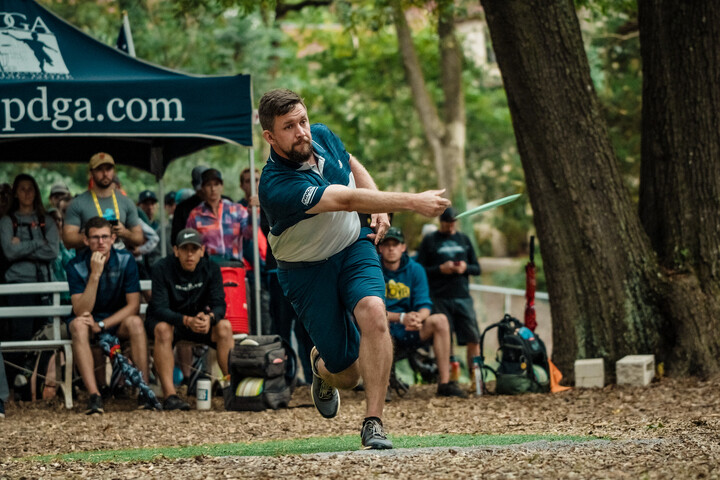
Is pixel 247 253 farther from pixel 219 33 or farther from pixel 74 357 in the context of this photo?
pixel 219 33

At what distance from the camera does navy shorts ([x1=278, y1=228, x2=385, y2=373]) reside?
6.23 metres

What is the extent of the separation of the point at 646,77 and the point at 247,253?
4.54 m

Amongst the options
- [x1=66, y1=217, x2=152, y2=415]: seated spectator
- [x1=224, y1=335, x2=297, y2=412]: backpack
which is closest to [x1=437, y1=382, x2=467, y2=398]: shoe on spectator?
[x1=224, y1=335, x2=297, y2=412]: backpack

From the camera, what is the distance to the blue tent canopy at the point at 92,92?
10648 millimetres

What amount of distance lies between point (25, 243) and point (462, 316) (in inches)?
186

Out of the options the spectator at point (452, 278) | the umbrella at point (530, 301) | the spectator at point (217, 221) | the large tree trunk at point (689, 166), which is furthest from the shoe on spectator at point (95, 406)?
the large tree trunk at point (689, 166)

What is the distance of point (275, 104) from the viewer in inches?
236

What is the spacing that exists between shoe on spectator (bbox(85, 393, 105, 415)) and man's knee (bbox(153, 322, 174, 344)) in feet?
2.46

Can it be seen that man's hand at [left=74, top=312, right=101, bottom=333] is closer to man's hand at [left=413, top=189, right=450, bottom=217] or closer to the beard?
the beard

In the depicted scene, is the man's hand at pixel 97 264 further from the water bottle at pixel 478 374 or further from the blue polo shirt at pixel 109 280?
the water bottle at pixel 478 374

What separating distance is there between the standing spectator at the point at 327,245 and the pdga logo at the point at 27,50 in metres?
5.23

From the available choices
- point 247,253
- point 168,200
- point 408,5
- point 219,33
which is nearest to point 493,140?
point 219,33

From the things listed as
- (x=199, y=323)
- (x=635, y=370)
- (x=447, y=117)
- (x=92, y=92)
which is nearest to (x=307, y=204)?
(x=199, y=323)

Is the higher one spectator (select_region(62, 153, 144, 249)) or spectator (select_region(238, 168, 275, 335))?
spectator (select_region(62, 153, 144, 249))
